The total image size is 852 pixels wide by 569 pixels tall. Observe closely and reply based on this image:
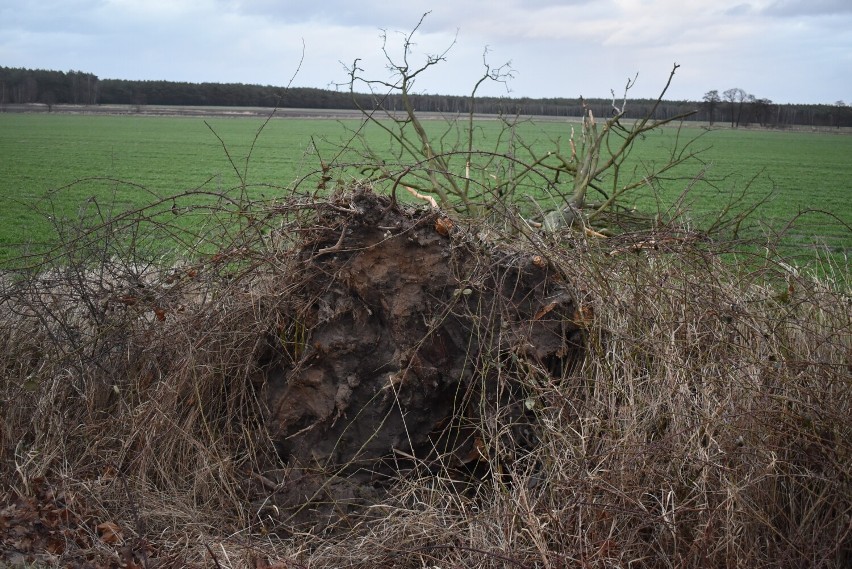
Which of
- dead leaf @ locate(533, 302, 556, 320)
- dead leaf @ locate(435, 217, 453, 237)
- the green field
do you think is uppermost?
dead leaf @ locate(435, 217, 453, 237)

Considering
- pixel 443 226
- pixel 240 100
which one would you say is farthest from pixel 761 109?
pixel 443 226

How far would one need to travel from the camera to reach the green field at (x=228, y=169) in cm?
1548

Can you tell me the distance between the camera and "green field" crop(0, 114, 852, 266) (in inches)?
610

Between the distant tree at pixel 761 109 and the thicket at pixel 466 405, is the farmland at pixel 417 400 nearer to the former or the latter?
the thicket at pixel 466 405

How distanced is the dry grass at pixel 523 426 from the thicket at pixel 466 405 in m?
0.02

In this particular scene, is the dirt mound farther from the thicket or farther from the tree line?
the tree line

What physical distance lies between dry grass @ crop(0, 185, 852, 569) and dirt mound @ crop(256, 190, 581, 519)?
107mm

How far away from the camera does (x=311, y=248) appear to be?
5.21 metres

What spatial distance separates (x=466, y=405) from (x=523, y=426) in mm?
357

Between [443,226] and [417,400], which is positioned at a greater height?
[443,226]

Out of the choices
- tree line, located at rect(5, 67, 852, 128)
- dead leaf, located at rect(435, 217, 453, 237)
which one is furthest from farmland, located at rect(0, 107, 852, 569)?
tree line, located at rect(5, 67, 852, 128)

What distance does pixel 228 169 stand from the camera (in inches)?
1315

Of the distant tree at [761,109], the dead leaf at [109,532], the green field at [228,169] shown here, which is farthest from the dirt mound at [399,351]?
the distant tree at [761,109]

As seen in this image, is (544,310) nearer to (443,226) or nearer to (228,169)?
(443,226)
